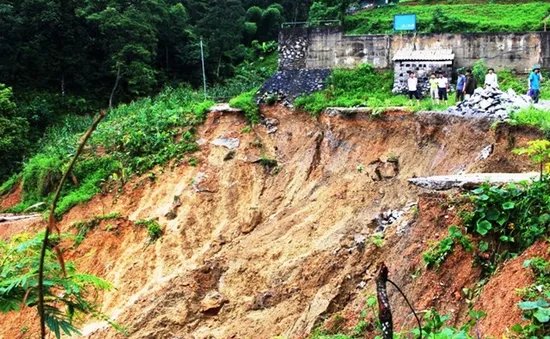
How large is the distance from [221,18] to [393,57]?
15.8 metres

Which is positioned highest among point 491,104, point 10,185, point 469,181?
A: point 491,104

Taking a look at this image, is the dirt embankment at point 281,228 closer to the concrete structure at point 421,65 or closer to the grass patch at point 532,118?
the grass patch at point 532,118

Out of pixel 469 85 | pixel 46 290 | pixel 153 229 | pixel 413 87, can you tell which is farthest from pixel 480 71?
pixel 46 290

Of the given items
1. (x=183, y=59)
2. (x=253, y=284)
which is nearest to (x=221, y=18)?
(x=183, y=59)

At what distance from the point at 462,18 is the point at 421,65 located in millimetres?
11565

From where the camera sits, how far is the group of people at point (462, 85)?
14539mm

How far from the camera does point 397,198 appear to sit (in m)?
12.8

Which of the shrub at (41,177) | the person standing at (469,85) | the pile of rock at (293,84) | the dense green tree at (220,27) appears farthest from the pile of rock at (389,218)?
the dense green tree at (220,27)

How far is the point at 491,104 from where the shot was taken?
1295cm

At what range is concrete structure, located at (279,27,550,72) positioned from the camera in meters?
17.8

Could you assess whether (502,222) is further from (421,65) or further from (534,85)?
(421,65)

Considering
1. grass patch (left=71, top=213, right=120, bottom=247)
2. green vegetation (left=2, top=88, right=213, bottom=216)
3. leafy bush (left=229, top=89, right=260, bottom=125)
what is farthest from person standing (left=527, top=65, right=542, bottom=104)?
grass patch (left=71, top=213, right=120, bottom=247)

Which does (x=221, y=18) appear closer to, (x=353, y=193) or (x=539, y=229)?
(x=353, y=193)

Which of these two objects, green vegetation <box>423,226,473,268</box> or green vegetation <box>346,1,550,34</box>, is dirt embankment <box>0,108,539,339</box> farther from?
green vegetation <box>346,1,550,34</box>
